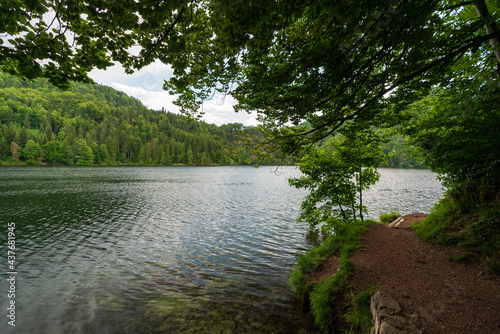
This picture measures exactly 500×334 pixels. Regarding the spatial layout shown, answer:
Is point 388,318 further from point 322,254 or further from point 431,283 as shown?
point 322,254

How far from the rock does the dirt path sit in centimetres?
17

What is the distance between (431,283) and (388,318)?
6.68 ft

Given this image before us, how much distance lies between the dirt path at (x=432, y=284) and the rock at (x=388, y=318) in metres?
0.17

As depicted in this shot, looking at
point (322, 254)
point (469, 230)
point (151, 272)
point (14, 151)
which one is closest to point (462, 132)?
point (469, 230)

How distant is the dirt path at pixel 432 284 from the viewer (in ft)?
12.6

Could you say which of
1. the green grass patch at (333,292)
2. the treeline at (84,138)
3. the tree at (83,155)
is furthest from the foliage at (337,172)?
the tree at (83,155)

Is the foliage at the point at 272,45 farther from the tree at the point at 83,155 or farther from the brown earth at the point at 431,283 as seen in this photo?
the tree at the point at 83,155

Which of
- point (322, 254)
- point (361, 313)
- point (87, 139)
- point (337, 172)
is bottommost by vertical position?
point (322, 254)

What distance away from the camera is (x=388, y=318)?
407 centimetres

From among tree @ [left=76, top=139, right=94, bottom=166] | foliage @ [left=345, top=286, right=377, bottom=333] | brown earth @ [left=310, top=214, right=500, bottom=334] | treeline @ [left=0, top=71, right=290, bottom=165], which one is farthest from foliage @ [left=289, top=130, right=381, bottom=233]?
tree @ [left=76, top=139, right=94, bottom=166]

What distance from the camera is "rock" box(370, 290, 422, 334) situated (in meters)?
3.81

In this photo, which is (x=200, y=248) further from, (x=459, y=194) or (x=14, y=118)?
(x=14, y=118)

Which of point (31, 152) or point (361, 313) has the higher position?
point (31, 152)

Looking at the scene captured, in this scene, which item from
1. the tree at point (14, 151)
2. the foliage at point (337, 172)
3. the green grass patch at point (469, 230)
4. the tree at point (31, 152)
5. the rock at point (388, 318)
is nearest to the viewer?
the rock at point (388, 318)
